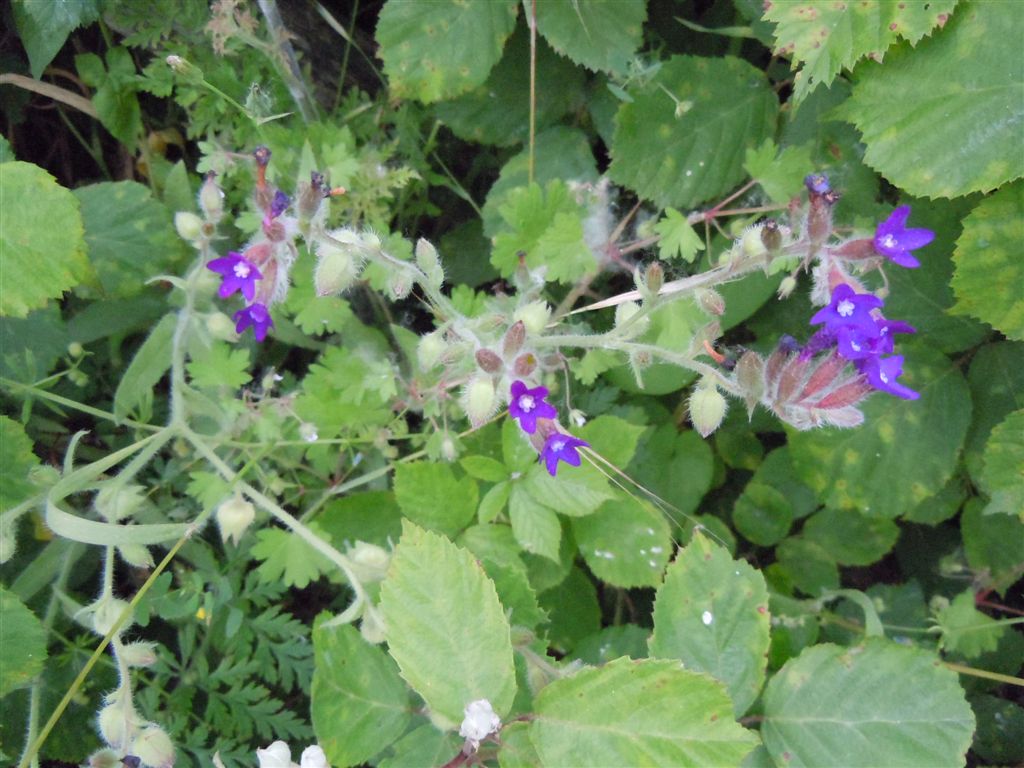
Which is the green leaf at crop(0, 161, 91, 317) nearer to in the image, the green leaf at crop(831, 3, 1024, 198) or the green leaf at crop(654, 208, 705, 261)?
the green leaf at crop(654, 208, 705, 261)

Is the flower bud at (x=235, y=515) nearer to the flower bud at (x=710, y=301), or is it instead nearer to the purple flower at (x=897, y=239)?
the flower bud at (x=710, y=301)

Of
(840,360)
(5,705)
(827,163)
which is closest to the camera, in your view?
(840,360)

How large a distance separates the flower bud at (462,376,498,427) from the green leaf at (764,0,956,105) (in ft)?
4.62

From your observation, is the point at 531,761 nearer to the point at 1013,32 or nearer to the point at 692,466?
the point at 692,466

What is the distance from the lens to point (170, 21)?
3125mm

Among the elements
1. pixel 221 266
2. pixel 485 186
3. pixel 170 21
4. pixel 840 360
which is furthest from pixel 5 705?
pixel 840 360

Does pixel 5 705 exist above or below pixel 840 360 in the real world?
below

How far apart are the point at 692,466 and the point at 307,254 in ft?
5.67

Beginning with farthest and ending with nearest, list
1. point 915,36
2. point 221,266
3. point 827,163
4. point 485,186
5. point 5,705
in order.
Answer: point 485,186, point 827,163, point 5,705, point 915,36, point 221,266

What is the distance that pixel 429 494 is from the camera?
283cm

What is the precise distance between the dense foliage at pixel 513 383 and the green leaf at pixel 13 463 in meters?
0.02

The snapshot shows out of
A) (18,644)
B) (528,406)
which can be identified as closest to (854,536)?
(528,406)

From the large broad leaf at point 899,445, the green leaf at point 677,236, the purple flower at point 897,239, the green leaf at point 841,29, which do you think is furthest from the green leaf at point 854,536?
the green leaf at point 841,29

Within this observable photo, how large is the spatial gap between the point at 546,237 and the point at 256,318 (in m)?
1.02
